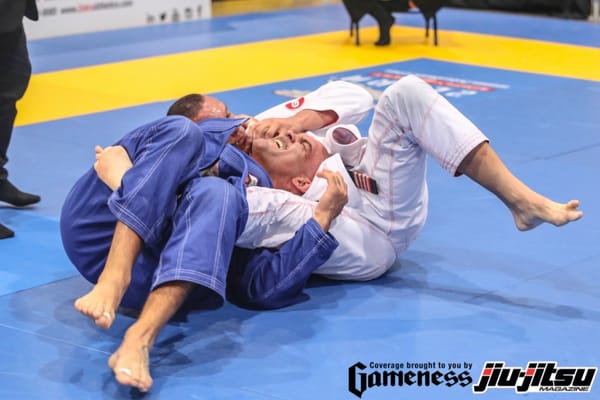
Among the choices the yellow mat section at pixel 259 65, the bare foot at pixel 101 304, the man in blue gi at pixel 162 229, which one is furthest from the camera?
the yellow mat section at pixel 259 65

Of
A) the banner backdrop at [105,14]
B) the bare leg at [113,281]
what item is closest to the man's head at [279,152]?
the bare leg at [113,281]

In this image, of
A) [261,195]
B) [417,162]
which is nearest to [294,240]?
[261,195]

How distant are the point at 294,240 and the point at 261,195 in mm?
217

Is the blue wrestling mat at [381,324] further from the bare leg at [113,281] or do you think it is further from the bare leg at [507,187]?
the bare leg at [507,187]

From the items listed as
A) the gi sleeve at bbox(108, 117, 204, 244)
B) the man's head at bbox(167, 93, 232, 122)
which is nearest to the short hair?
the man's head at bbox(167, 93, 232, 122)

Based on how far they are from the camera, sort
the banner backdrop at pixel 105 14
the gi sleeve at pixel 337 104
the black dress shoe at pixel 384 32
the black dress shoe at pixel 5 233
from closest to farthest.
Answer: the gi sleeve at pixel 337 104 < the black dress shoe at pixel 5 233 < the black dress shoe at pixel 384 32 < the banner backdrop at pixel 105 14

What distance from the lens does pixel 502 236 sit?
13.4ft

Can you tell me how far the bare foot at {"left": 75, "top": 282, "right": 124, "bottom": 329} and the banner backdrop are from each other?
22.5ft

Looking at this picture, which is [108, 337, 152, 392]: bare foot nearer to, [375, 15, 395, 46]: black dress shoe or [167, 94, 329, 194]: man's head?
[167, 94, 329, 194]: man's head

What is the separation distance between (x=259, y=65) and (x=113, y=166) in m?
4.99

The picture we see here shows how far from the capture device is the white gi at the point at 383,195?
3354 millimetres

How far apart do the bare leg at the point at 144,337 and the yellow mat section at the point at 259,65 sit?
11.4 ft

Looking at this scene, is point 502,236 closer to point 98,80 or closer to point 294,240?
point 294,240

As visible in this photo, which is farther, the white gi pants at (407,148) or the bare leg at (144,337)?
the white gi pants at (407,148)
